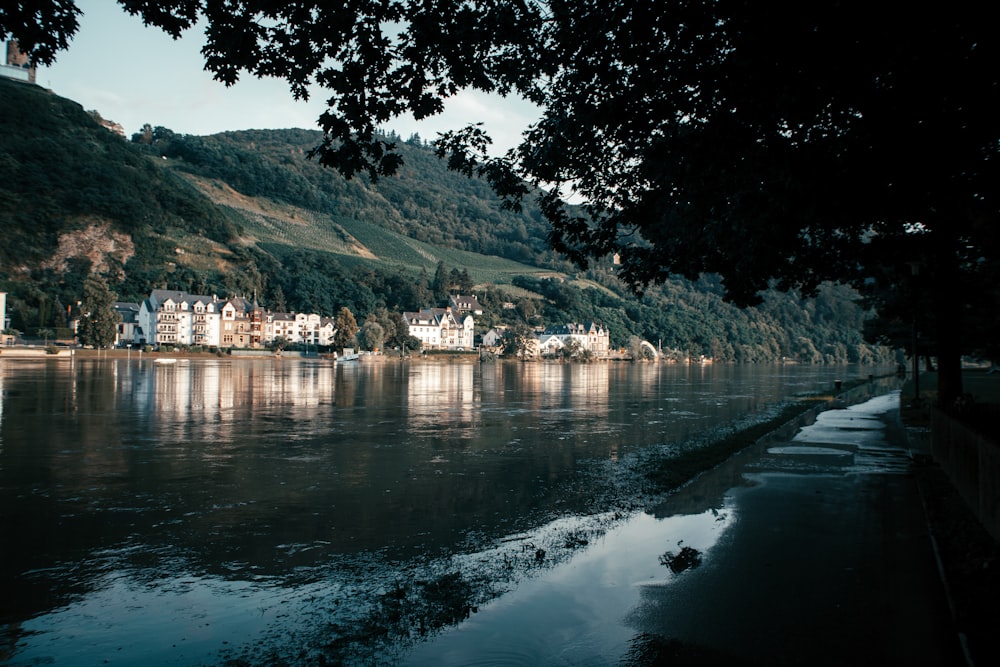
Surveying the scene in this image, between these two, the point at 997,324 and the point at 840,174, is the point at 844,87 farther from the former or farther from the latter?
the point at 997,324

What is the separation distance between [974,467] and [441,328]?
184 m

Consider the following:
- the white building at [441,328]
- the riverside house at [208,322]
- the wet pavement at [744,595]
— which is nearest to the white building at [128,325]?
the riverside house at [208,322]

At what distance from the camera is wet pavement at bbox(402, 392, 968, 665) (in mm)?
5965

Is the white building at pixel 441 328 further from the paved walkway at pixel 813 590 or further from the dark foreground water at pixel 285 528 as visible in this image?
the paved walkway at pixel 813 590

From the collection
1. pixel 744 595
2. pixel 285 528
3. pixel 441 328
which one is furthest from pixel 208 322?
pixel 744 595

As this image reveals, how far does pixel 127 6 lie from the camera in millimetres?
7781

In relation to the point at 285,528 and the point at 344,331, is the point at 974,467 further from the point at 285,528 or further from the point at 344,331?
the point at 344,331

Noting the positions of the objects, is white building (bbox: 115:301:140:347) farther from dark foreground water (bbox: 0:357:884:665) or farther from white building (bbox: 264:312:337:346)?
dark foreground water (bbox: 0:357:884:665)

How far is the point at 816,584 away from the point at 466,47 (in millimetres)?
7650

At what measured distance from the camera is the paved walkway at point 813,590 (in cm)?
594

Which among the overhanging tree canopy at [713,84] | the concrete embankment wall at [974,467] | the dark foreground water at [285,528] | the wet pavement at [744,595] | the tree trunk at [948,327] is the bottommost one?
the dark foreground water at [285,528]

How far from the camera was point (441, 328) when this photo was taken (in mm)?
192000

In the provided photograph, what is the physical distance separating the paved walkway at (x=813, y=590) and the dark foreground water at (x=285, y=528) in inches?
32.4

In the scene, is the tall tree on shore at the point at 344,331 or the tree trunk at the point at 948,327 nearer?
the tree trunk at the point at 948,327
